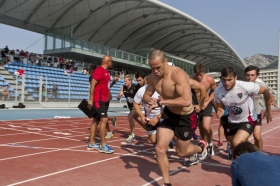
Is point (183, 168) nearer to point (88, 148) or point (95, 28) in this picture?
point (88, 148)

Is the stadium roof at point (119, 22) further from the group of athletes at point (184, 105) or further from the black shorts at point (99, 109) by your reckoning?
the group of athletes at point (184, 105)

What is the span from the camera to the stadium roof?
102 ft

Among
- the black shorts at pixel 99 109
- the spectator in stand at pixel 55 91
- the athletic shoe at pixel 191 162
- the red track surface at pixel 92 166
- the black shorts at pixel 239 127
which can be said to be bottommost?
the red track surface at pixel 92 166

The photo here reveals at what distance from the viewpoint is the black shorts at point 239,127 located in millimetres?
4863

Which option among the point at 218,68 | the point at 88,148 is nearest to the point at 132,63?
the point at 88,148

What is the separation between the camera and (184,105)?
3.95m

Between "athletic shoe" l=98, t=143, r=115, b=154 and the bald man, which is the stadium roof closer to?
the bald man

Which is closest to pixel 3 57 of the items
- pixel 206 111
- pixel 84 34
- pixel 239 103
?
pixel 84 34

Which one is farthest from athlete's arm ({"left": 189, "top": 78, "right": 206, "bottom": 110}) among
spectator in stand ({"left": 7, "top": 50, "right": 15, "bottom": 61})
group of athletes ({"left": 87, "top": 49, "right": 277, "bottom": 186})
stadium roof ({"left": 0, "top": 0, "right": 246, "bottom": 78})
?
stadium roof ({"left": 0, "top": 0, "right": 246, "bottom": 78})

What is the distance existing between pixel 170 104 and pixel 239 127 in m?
1.65

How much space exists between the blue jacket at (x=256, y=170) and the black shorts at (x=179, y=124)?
2.28m

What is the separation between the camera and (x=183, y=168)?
514cm

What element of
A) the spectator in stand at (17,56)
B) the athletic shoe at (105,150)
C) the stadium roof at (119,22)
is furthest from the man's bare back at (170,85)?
the stadium roof at (119,22)

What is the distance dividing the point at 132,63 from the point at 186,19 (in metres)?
8.91
